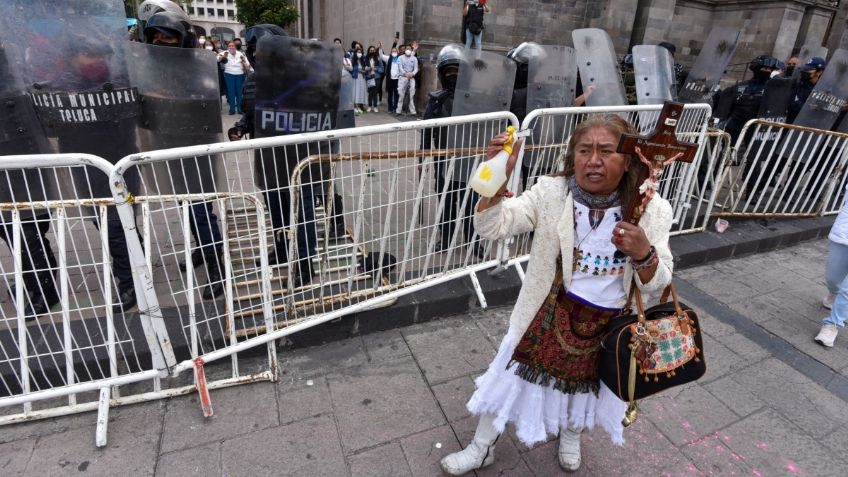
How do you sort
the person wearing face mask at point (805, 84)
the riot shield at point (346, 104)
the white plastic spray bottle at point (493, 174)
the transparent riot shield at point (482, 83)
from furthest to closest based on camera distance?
the person wearing face mask at point (805, 84) < the riot shield at point (346, 104) < the transparent riot shield at point (482, 83) < the white plastic spray bottle at point (493, 174)

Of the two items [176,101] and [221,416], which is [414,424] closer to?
[221,416]

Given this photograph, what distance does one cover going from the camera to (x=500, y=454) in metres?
2.28

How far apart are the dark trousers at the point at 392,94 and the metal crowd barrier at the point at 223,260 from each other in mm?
10169

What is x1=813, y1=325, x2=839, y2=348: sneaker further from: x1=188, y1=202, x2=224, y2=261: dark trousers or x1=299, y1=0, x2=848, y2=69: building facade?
x1=299, y1=0, x2=848, y2=69: building facade

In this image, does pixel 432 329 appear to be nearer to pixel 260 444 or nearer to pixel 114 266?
pixel 260 444

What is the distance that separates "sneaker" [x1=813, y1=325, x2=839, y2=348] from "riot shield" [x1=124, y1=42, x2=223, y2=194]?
4.51m

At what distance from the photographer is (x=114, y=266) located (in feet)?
10.7

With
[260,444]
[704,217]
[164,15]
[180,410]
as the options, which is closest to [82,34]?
[164,15]

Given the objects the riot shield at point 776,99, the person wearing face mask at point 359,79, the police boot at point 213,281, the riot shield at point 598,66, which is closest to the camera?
the police boot at point 213,281

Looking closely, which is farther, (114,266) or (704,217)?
(704,217)

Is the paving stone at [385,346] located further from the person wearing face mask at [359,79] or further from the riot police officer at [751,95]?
the person wearing face mask at [359,79]

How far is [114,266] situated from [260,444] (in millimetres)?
1909

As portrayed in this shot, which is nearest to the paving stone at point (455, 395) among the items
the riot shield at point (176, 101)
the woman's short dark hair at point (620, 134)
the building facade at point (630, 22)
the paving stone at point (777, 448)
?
the paving stone at point (777, 448)

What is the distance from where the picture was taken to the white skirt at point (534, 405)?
6.32ft
